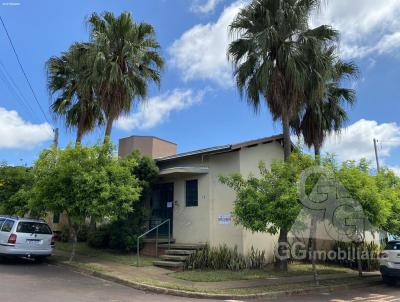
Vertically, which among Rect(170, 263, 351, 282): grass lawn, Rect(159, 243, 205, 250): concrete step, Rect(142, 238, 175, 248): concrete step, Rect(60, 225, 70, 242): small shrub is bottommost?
Rect(170, 263, 351, 282): grass lawn

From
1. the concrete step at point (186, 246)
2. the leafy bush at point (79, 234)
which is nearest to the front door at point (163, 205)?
the concrete step at point (186, 246)

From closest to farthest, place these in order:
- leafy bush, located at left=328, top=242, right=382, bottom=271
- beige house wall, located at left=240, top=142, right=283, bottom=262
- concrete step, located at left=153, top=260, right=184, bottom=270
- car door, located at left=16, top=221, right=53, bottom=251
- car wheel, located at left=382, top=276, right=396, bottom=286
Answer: car wheel, located at left=382, top=276, right=396, bottom=286
car door, located at left=16, top=221, right=53, bottom=251
concrete step, located at left=153, top=260, right=184, bottom=270
beige house wall, located at left=240, top=142, right=283, bottom=262
leafy bush, located at left=328, top=242, right=382, bottom=271

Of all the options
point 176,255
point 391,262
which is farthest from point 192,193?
point 391,262

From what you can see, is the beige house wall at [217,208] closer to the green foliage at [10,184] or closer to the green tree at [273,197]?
the green tree at [273,197]

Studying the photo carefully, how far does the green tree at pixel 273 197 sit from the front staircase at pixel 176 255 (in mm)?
2951

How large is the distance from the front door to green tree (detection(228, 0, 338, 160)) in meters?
5.71

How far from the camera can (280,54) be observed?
49.4 feet

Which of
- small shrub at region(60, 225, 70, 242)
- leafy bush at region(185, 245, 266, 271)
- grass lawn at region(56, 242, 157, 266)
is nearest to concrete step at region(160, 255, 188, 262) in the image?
leafy bush at region(185, 245, 266, 271)

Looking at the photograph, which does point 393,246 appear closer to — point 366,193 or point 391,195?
point 391,195

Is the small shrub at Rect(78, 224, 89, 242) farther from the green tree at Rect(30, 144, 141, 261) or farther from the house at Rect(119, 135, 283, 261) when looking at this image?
the green tree at Rect(30, 144, 141, 261)

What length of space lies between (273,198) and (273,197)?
3cm

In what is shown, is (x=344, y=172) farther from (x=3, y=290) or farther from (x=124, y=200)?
(x=3, y=290)

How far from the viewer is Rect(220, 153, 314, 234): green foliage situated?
39.1 ft

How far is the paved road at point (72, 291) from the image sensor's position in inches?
363
